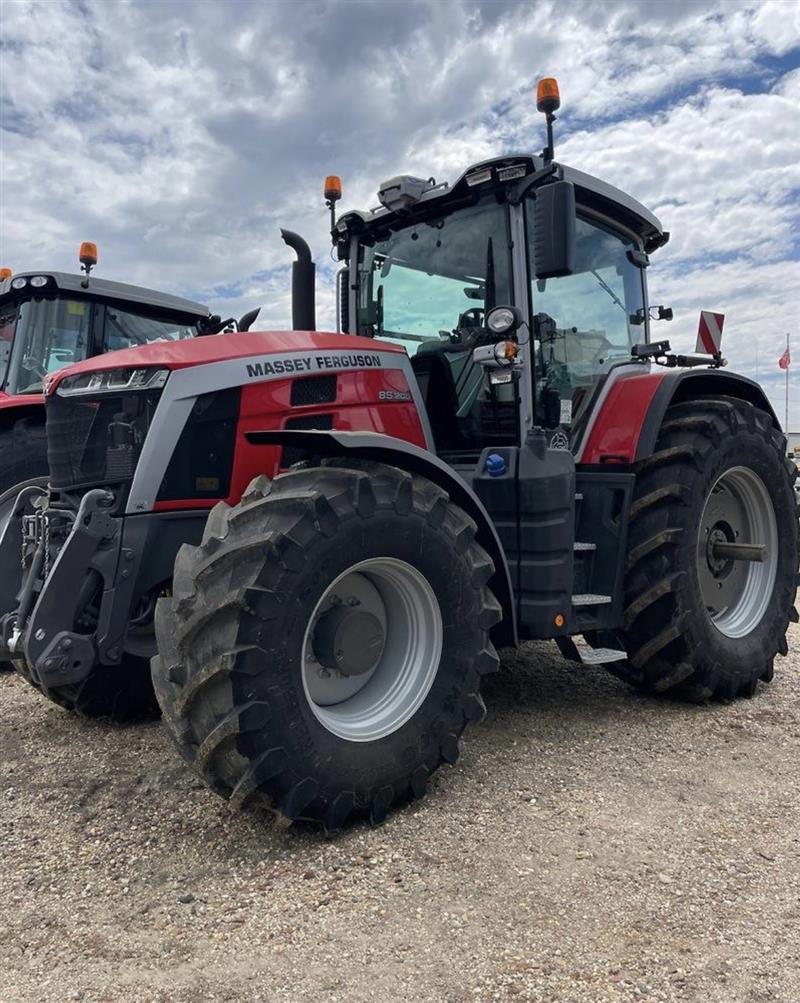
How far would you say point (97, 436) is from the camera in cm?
322

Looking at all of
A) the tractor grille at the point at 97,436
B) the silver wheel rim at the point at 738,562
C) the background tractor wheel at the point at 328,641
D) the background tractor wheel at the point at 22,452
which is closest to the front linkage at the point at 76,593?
the tractor grille at the point at 97,436

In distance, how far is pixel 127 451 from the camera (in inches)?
124

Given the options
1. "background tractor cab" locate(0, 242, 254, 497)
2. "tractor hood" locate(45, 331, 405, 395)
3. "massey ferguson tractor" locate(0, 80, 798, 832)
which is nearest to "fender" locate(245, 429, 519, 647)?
"massey ferguson tractor" locate(0, 80, 798, 832)

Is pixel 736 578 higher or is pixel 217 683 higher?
pixel 736 578

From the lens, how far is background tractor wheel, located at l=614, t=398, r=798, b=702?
4.04 m

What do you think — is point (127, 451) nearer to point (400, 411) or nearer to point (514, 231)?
point (400, 411)

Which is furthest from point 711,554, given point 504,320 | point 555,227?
point 555,227

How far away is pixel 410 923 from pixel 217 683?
0.89m

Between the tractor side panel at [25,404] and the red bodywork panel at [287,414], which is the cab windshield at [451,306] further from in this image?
the tractor side panel at [25,404]

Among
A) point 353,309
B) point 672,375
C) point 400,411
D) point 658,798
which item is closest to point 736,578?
point 672,375

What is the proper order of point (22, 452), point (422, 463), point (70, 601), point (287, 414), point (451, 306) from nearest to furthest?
point (70, 601), point (422, 463), point (287, 414), point (451, 306), point (22, 452)

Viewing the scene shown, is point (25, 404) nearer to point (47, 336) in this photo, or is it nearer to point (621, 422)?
point (47, 336)

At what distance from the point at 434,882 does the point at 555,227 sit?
2.62 meters

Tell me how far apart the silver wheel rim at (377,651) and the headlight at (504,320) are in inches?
52.0
